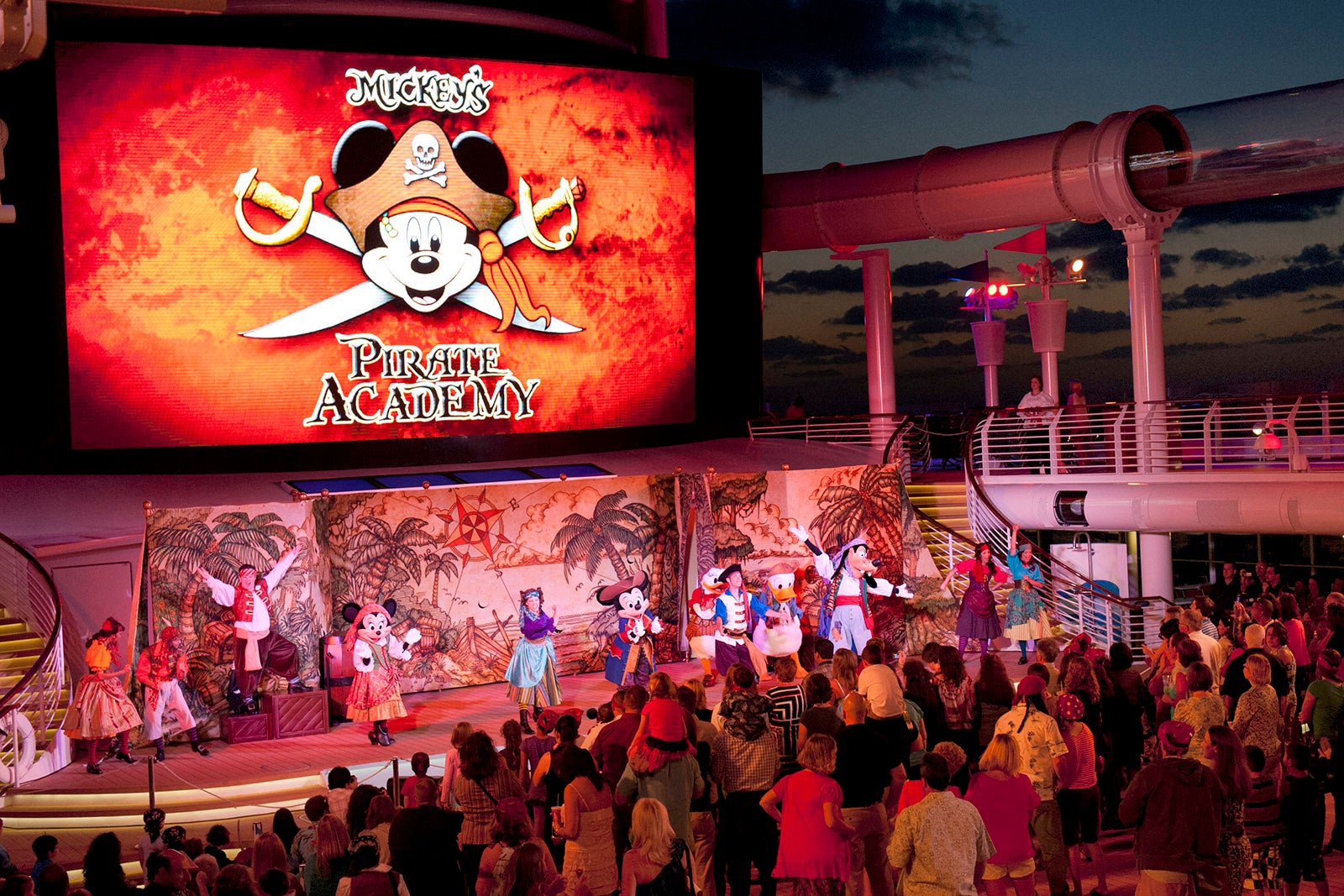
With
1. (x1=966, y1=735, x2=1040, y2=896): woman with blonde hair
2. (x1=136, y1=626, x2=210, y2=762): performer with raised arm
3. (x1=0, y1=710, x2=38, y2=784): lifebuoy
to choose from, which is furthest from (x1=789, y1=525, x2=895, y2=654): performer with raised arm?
(x1=0, y1=710, x2=38, y2=784): lifebuoy

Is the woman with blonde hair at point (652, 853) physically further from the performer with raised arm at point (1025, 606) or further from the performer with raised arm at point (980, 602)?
the performer with raised arm at point (1025, 606)

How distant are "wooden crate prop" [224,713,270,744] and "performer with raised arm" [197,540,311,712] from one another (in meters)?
0.15

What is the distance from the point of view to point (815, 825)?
752cm

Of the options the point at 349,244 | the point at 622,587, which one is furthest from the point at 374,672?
the point at 349,244

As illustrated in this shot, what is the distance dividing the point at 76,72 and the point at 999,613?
1270 centimetres

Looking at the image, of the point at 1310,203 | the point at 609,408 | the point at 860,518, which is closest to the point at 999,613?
the point at 860,518

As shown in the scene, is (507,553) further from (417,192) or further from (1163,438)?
(1163,438)

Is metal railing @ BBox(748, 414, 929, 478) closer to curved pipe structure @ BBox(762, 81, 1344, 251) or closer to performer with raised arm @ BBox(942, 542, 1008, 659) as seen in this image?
curved pipe structure @ BBox(762, 81, 1344, 251)

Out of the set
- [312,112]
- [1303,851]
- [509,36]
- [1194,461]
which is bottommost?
[1303,851]

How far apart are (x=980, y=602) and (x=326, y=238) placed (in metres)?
8.80

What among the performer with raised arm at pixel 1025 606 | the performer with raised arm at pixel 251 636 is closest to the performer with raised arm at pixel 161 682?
the performer with raised arm at pixel 251 636

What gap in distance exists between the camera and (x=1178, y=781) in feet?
24.2

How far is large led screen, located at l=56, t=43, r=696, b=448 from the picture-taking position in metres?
16.5

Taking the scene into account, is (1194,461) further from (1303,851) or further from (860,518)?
(1303,851)
